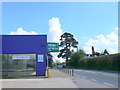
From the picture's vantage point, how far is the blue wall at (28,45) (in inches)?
1225

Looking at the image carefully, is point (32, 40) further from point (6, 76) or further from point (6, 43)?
point (6, 76)

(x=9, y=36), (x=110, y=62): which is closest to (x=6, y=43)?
(x=9, y=36)

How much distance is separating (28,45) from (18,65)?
2.56m

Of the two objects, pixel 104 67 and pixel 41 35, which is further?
pixel 104 67

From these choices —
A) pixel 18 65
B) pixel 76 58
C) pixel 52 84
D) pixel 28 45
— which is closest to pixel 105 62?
pixel 28 45

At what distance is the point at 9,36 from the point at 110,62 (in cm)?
2520

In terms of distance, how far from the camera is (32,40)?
103 ft

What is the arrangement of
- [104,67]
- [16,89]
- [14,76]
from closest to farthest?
[16,89] < [14,76] < [104,67]

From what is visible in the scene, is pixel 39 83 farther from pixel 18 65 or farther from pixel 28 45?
pixel 28 45

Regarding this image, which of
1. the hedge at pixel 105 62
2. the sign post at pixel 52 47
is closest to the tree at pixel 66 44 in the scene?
the hedge at pixel 105 62

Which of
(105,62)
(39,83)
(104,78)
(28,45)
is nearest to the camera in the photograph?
(39,83)

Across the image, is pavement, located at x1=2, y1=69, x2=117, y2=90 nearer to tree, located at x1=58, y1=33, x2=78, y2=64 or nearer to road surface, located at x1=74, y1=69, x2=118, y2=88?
road surface, located at x1=74, y1=69, x2=118, y2=88

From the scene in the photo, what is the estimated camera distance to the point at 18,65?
30984 millimetres

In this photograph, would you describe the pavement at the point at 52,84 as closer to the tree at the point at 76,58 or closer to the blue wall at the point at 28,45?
the blue wall at the point at 28,45
